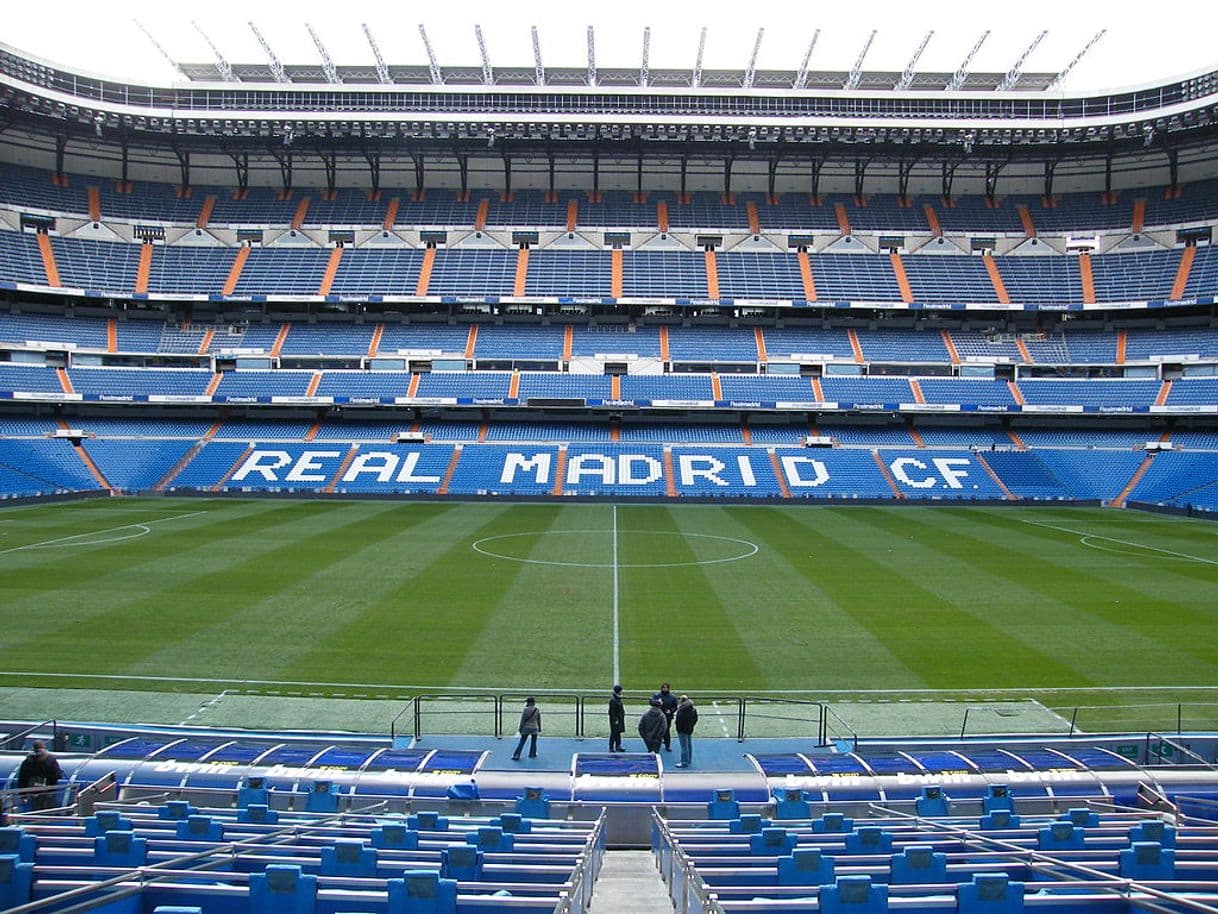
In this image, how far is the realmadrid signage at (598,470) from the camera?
49.5m

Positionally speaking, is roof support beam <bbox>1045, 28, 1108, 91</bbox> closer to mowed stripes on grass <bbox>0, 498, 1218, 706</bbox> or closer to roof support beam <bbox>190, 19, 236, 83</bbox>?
mowed stripes on grass <bbox>0, 498, 1218, 706</bbox>

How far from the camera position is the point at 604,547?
33.1 m

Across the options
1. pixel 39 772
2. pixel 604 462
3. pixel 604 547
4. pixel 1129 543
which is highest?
pixel 604 462

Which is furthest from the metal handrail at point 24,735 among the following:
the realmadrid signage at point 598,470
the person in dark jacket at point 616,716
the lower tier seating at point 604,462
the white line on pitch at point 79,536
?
the realmadrid signage at point 598,470

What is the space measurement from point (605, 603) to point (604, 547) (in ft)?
30.2

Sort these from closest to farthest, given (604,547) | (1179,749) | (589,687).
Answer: (1179,749), (589,687), (604,547)

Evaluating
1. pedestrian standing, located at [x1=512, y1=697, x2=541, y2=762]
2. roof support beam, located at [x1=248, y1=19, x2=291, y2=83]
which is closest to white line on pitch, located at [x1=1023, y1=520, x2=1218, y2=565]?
pedestrian standing, located at [x1=512, y1=697, x2=541, y2=762]

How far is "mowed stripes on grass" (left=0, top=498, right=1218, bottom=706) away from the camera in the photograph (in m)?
18.0

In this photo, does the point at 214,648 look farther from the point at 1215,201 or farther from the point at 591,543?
the point at 1215,201

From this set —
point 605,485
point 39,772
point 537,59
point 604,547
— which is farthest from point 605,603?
point 537,59

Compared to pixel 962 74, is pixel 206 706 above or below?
below

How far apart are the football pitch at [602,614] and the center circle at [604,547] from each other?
0.68ft

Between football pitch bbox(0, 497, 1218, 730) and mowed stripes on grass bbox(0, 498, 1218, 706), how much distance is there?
11cm

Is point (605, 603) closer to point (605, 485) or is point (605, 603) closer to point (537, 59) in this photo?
point (605, 485)
